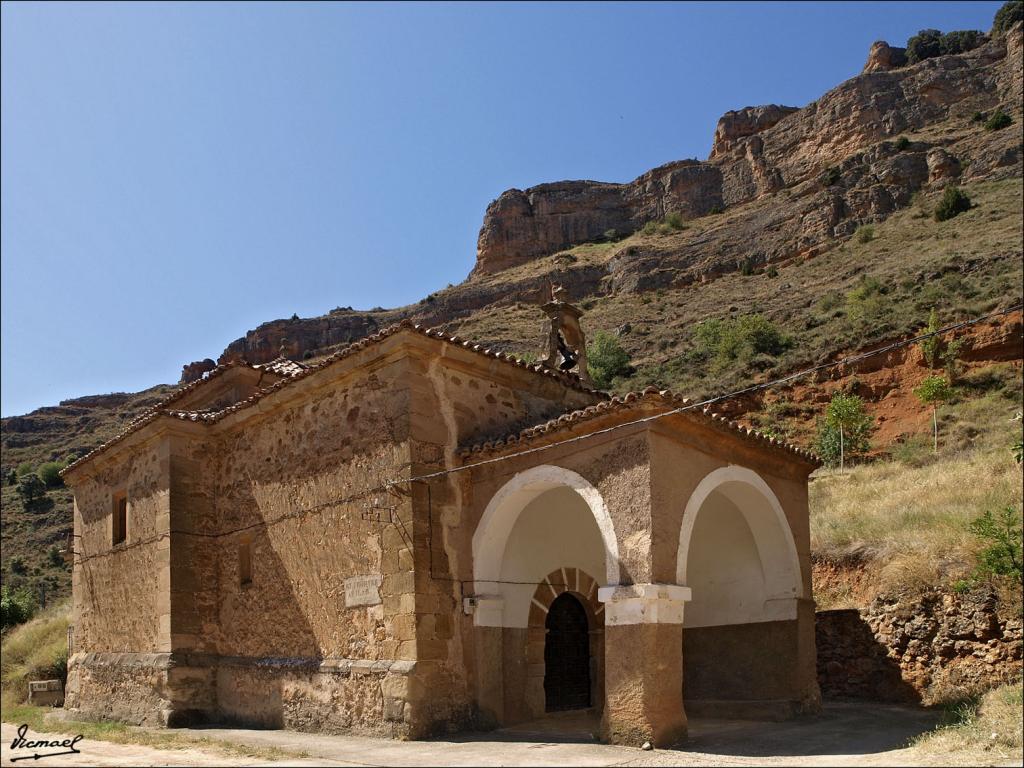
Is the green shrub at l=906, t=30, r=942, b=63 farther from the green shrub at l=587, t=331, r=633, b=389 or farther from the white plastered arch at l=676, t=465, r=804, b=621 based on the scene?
the white plastered arch at l=676, t=465, r=804, b=621

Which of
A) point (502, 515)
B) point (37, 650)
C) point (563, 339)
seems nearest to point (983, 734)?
point (502, 515)

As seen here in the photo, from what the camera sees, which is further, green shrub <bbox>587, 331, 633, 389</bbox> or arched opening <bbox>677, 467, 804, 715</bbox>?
green shrub <bbox>587, 331, 633, 389</bbox>

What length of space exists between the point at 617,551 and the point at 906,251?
3848cm

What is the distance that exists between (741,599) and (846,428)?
18490 mm

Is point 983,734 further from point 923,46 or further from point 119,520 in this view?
point 923,46

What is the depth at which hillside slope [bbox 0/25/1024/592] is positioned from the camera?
110ft

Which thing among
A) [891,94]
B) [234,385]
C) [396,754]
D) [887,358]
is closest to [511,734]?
[396,754]

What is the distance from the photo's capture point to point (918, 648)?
12.1 m

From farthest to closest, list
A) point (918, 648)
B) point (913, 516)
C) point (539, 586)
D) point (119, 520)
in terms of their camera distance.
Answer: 1. point (913, 516)
2. point (119, 520)
3. point (918, 648)
4. point (539, 586)

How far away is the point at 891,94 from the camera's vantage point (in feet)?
202

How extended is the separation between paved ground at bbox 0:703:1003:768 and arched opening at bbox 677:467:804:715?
722 mm

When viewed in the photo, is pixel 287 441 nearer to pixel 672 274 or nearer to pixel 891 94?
pixel 672 274

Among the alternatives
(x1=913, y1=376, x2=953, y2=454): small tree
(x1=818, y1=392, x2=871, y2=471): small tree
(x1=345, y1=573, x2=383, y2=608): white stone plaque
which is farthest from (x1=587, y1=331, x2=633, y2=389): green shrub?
(x1=345, y1=573, x2=383, y2=608): white stone plaque

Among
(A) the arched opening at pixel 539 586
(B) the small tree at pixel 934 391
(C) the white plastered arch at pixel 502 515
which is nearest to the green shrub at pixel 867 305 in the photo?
(B) the small tree at pixel 934 391
